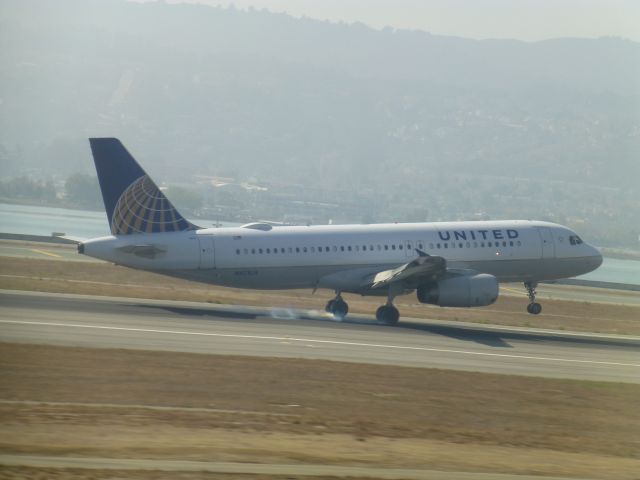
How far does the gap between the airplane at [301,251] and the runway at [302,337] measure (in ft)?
5.36

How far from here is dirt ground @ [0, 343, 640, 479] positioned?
2019cm

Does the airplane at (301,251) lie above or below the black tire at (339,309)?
above

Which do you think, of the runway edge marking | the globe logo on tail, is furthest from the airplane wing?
the globe logo on tail

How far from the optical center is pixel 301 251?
44.8 metres

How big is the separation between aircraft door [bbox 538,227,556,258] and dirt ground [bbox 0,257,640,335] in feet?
13.6

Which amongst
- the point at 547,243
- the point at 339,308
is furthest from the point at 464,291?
the point at 547,243

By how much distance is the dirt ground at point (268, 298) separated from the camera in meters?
51.5

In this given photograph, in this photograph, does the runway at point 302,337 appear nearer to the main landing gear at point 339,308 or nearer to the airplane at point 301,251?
the main landing gear at point 339,308

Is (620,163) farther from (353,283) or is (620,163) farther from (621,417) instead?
(621,417)

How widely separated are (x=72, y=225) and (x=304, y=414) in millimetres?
76606

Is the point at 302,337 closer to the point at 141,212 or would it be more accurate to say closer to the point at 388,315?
the point at 388,315

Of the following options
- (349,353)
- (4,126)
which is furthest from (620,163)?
(349,353)

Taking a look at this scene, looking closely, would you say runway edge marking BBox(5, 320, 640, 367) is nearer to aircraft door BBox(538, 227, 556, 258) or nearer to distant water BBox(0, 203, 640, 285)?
aircraft door BBox(538, 227, 556, 258)

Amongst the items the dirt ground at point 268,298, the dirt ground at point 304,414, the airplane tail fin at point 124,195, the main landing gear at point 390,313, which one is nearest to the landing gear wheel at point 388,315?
the main landing gear at point 390,313
